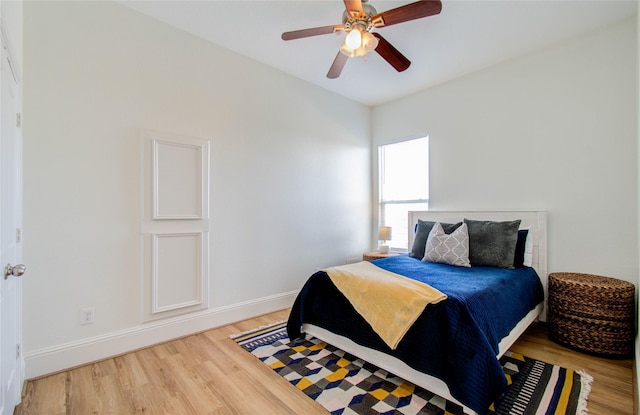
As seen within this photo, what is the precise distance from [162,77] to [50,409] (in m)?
2.47

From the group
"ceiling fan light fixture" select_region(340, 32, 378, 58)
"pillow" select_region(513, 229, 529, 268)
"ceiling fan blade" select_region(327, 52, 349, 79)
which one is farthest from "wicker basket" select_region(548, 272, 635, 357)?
"ceiling fan blade" select_region(327, 52, 349, 79)

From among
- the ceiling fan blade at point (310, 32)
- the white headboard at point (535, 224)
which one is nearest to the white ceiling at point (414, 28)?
the ceiling fan blade at point (310, 32)

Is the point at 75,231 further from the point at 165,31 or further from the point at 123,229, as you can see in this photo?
the point at 165,31

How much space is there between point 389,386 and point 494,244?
1723mm

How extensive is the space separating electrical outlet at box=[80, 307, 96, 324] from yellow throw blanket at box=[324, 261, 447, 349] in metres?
1.83

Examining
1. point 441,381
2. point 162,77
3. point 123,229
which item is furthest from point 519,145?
point 123,229

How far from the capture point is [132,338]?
2.46 metres

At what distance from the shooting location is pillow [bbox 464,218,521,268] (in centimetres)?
281

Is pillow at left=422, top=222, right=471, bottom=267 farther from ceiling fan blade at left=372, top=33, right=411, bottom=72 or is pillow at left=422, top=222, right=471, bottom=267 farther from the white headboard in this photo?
ceiling fan blade at left=372, top=33, right=411, bottom=72

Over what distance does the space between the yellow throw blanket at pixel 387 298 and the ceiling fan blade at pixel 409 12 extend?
69.3 inches

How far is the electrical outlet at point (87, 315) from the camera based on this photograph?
89.2 inches

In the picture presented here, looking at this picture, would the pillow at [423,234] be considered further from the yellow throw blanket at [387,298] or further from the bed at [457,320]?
the yellow throw blanket at [387,298]

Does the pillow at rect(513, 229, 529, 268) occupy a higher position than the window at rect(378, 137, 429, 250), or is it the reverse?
the window at rect(378, 137, 429, 250)

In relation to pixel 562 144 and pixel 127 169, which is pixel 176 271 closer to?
pixel 127 169
